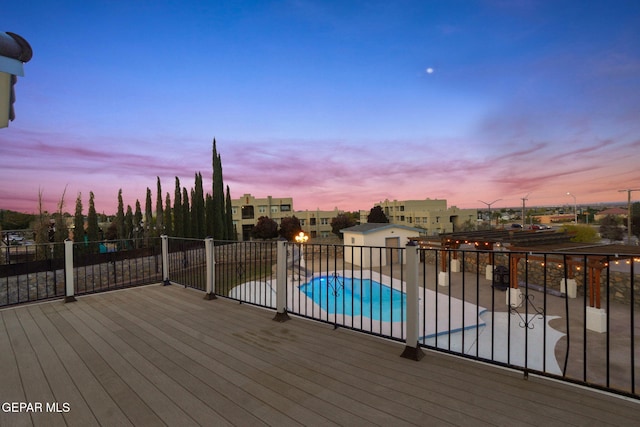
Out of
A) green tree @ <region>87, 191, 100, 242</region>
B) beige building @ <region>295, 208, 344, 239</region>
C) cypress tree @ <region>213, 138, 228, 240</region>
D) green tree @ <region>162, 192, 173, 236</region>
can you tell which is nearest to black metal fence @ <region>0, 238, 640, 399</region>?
green tree @ <region>87, 191, 100, 242</region>

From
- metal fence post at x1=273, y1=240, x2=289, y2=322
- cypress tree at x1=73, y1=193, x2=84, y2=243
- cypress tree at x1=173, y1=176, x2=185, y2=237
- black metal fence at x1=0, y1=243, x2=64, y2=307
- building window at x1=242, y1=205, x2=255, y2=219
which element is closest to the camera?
metal fence post at x1=273, y1=240, x2=289, y2=322

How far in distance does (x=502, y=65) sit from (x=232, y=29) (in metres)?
10.7

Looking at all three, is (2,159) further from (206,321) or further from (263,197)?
(263,197)

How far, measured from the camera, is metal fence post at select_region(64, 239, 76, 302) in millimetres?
4952

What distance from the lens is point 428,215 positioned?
45375mm

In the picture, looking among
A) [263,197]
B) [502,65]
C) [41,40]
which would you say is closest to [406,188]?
[263,197]

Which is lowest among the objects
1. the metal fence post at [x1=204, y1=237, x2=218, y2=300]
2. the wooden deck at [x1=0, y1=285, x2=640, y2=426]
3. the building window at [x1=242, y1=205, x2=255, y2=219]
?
the wooden deck at [x1=0, y1=285, x2=640, y2=426]

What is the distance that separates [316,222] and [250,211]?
11.1m

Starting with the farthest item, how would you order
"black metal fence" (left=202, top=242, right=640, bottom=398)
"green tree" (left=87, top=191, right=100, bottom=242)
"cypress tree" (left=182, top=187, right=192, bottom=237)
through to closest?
1. "cypress tree" (left=182, top=187, right=192, bottom=237)
2. "green tree" (left=87, top=191, right=100, bottom=242)
3. "black metal fence" (left=202, top=242, right=640, bottom=398)

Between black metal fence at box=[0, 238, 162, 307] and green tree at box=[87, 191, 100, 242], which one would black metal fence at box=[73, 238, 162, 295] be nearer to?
black metal fence at box=[0, 238, 162, 307]

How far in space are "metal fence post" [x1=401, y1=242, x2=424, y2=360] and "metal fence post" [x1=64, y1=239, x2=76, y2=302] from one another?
223 inches

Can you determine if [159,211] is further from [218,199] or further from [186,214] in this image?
[218,199]

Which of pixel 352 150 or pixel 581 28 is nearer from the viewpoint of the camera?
pixel 581 28

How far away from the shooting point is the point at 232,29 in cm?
920
